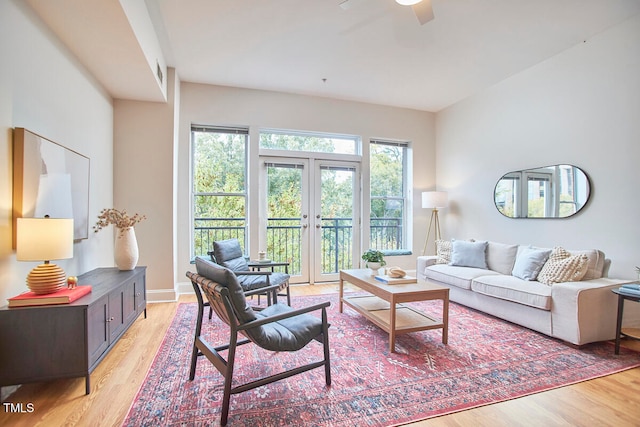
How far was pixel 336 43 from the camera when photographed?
3520 mm

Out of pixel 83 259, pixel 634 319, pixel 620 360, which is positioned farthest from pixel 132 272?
pixel 634 319

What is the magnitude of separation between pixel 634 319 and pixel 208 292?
3773 millimetres

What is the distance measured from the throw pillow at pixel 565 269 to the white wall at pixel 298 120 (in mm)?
2635

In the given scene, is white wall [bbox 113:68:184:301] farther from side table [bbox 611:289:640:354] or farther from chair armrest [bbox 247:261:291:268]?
side table [bbox 611:289:640:354]

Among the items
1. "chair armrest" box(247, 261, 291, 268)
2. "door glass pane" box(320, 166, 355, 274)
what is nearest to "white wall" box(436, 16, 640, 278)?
"door glass pane" box(320, 166, 355, 274)

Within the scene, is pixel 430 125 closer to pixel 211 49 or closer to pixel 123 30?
pixel 211 49

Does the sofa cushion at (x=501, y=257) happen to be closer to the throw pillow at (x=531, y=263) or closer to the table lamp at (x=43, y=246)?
the throw pillow at (x=531, y=263)

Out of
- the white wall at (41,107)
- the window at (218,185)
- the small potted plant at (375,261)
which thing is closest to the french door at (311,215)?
the window at (218,185)

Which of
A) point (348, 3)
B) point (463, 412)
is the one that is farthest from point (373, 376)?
point (348, 3)

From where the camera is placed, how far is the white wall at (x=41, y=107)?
2.00m

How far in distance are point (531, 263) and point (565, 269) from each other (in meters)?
0.38

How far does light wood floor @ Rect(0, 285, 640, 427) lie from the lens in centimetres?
175

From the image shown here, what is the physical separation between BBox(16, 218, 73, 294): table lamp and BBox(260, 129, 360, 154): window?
10.8 feet

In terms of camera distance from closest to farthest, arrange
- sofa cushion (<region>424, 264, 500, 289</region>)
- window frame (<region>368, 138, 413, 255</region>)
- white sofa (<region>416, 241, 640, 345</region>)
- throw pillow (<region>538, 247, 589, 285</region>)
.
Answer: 1. white sofa (<region>416, 241, 640, 345</region>)
2. throw pillow (<region>538, 247, 589, 285</region>)
3. sofa cushion (<region>424, 264, 500, 289</region>)
4. window frame (<region>368, 138, 413, 255</region>)
